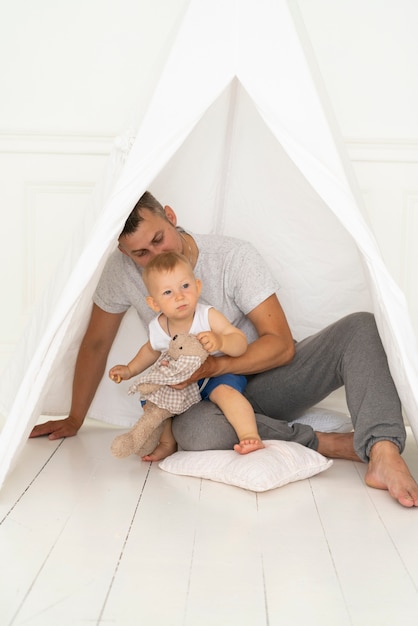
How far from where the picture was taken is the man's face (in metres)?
2.16

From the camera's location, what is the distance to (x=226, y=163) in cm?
275

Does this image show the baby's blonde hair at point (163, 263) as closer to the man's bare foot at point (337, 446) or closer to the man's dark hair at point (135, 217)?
the man's dark hair at point (135, 217)

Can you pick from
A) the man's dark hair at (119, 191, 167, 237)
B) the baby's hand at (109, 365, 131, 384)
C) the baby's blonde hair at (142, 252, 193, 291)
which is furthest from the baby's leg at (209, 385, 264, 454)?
the man's dark hair at (119, 191, 167, 237)

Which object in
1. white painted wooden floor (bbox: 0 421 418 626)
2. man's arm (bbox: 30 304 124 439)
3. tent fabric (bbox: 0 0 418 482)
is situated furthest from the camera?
man's arm (bbox: 30 304 124 439)

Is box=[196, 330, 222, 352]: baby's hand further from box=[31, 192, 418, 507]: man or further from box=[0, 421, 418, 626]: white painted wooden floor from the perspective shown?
box=[0, 421, 418, 626]: white painted wooden floor

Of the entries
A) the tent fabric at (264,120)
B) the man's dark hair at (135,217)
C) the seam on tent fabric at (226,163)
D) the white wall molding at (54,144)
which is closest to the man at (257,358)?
the man's dark hair at (135,217)

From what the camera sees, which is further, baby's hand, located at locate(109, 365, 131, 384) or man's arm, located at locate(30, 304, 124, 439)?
man's arm, located at locate(30, 304, 124, 439)

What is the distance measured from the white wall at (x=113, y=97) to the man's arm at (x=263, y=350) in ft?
3.44

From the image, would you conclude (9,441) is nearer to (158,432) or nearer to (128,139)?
(158,432)

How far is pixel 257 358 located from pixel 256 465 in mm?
331

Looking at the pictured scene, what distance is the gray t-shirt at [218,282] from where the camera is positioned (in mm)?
2287

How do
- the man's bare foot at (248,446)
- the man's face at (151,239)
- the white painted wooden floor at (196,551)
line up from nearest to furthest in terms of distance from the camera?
the white painted wooden floor at (196,551) → the man's bare foot at (248,446) → the man's face at (151,239)

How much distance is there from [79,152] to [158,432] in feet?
4.52

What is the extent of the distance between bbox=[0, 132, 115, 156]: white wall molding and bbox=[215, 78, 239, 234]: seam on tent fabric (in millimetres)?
609
